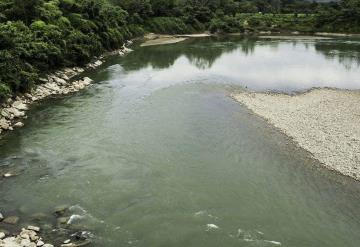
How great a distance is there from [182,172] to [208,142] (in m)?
4.97

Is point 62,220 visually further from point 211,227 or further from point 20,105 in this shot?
point 20,105

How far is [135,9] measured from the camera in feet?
295

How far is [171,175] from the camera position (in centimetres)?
2167

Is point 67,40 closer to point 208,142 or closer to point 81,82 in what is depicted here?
point 81,82

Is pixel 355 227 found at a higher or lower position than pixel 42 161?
lower

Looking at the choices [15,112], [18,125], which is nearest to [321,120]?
[18,125]

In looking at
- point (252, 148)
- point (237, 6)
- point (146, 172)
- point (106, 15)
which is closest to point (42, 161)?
point (146, 172)

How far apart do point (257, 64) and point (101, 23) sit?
76.5 feet

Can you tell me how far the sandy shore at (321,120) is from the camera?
24.1 metres

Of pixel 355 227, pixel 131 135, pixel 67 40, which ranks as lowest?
pixel 355 227

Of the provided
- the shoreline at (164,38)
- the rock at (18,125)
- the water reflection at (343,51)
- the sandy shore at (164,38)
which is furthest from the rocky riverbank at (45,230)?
the sandy shore at (164,38)

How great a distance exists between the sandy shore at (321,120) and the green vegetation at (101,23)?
19.4m

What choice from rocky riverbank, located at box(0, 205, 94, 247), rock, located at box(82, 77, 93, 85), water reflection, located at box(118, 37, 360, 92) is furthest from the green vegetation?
rocky riverbank, located at box(0, 205, 94, 247)

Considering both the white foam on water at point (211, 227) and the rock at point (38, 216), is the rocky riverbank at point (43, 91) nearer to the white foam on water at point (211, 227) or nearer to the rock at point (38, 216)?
the rock at point (38, 216)
